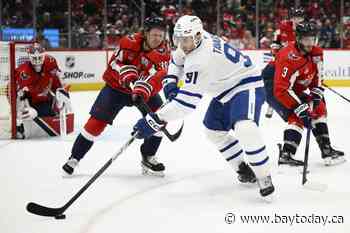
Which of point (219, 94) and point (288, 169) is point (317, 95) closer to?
point (288, 169)

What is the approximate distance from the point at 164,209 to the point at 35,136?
8.16 ft

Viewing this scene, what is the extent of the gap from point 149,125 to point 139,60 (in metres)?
0.84

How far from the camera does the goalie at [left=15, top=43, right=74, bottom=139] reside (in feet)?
16.7

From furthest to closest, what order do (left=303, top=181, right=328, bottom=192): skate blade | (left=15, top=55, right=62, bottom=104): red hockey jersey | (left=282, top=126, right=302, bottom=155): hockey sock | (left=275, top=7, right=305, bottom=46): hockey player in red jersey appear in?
(left=275, top=7, right=305, bottom=46): hockey player in red jersey → (left=15, top=55, right=62, bottom=104): red hockey jersey → (left=282, top=126, right=302, bottom=155): hockey sock → (left=303, top=181, right=328, bottom=192): skate blade

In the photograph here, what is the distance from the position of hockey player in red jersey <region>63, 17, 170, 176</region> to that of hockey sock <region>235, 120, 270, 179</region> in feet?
2.40

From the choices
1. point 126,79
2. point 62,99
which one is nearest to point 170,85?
point 126,79

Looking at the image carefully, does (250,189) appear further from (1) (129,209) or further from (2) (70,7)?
(2) (70,7)

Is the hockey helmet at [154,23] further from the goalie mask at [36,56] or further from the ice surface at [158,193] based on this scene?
the goalie mask at [36,56]

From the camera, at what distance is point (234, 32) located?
423 inches

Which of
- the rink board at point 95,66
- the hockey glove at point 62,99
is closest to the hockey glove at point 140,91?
the hockey glove at point 62,99

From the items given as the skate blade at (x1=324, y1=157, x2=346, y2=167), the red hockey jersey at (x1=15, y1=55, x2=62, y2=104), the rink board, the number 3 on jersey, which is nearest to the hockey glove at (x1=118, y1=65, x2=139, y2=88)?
the number 3 on jersey

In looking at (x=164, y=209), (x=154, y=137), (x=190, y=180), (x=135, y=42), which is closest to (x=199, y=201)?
(x=164, y=209)

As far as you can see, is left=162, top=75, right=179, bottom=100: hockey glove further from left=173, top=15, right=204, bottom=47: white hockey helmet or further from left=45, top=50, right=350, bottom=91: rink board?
left=45, top=50, right=350, bottom=91: rink board

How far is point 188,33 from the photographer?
9.43ft
